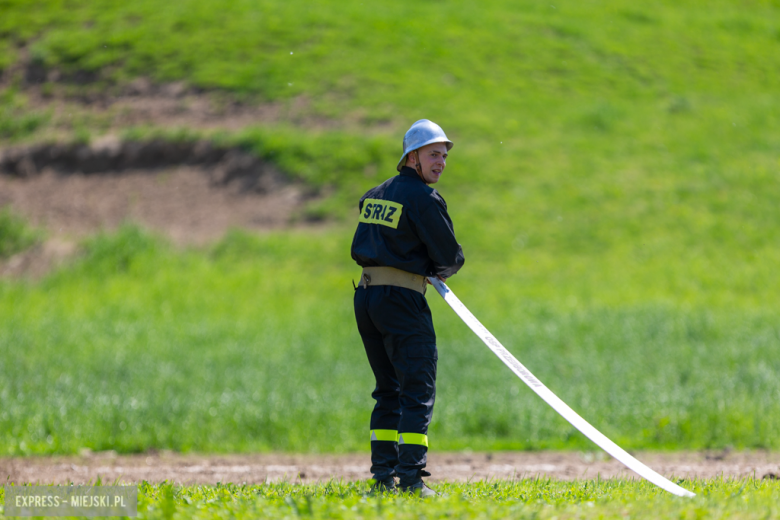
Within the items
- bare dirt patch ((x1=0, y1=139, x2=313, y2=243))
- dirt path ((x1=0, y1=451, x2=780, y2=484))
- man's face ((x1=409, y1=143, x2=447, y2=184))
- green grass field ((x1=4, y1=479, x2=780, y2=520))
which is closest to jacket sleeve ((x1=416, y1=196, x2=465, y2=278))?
man's face ((x1=409, y1=143, x2=447, y2=184))

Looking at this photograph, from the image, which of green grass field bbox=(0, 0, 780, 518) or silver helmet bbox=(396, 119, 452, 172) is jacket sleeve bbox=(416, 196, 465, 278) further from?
green grass field bbox=(0, 0, 780, 518)

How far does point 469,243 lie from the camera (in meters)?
18.9

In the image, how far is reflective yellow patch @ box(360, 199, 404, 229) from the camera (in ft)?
15.9

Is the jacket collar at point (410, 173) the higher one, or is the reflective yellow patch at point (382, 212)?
the jacket collar at point (410, 173)

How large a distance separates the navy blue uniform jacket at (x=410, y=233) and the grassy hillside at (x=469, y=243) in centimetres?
426

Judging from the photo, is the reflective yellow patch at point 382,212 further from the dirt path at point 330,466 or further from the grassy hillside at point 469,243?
the grassy hillside at point 469,243

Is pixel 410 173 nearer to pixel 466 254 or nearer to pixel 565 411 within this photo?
pixel 565 411

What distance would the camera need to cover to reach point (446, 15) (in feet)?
104

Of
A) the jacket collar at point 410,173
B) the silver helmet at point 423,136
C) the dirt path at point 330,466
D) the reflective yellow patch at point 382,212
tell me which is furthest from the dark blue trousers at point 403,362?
the dirt path at point 330,466

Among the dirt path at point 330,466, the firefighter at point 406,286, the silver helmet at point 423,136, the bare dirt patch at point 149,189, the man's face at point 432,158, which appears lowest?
the dirt path at point 330,466

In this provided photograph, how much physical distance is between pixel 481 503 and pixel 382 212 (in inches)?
79.6

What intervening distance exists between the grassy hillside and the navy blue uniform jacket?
14.0ft

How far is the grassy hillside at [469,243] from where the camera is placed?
908cm

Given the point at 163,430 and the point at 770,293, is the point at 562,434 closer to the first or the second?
the point at 163,430
